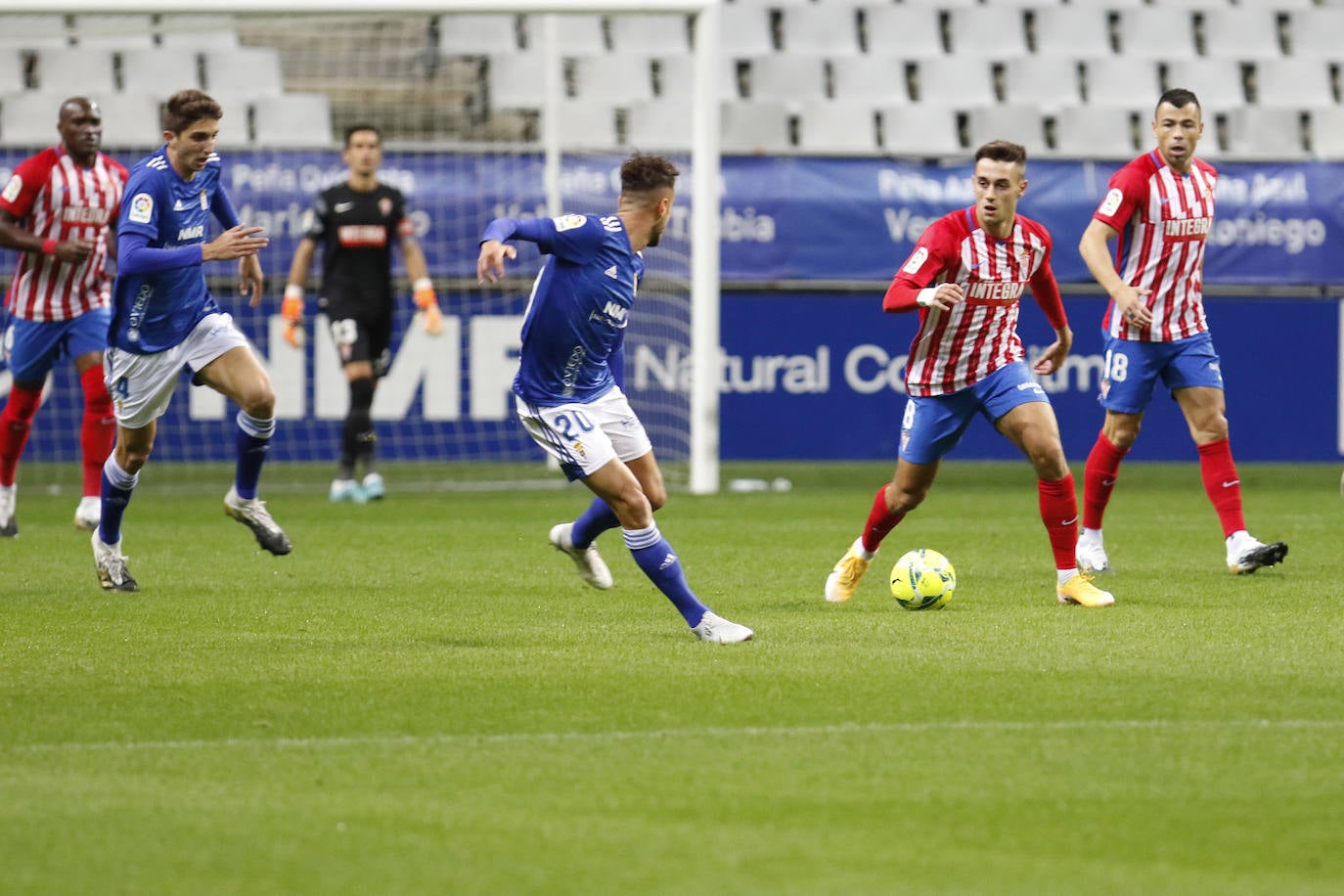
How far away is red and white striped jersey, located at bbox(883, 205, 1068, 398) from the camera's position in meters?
7.53

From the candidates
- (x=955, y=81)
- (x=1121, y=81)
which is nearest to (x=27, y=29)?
(x=955, y=81)

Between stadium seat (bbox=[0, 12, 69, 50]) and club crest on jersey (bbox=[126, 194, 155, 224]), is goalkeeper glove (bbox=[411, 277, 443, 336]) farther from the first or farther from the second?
club crest on jersey (bbox=[126, 194, 155, 224])

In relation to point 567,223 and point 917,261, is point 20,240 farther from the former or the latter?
point 917,261

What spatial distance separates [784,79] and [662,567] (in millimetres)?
12420

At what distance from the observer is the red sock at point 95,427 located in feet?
34.5

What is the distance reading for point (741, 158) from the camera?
16172 millimetres

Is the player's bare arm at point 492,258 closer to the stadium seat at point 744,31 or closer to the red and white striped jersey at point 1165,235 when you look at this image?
the red and white striped jersey at point 1165,235

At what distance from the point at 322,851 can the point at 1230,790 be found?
202 cm

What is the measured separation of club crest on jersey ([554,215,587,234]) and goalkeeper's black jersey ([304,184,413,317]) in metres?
6.50

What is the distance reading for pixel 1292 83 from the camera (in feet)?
62.4

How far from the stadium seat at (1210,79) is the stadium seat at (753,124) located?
13.7 ft

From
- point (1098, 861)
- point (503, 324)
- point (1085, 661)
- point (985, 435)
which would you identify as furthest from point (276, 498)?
point (1098, 861)

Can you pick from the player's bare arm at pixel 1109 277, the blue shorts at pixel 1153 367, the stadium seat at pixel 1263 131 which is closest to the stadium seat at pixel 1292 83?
the stadium seat at pixel 1263 131

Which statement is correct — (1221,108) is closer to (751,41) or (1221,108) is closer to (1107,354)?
(751,41)
